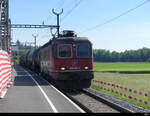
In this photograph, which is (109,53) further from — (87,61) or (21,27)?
(87,61)

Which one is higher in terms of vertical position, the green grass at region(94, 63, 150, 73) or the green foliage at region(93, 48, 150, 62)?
the green foliage at region(93, 48, 150, 62)

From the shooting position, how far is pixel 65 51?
17.6 meters

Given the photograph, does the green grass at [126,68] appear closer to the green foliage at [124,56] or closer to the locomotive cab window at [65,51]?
the locomotive cab window at [65,51]

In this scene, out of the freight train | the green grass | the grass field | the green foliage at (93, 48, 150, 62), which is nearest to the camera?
the freight train

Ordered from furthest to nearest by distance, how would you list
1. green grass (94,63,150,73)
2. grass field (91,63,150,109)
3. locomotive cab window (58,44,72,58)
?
green grass (94,63,150,73)
grass field (91,63,150,109)
locomotive cab window (58,44,72,58)

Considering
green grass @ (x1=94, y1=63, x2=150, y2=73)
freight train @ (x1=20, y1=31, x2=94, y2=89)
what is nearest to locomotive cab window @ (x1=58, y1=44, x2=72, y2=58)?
freight train @ (x1=20, y1=31, x2=94, y2=89)

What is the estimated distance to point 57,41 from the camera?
17.5 m

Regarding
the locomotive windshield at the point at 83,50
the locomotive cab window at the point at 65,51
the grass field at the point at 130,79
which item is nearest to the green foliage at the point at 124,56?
the grass field at the point at 130,79

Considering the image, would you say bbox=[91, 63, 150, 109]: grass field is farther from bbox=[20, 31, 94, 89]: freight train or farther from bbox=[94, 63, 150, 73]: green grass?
bbox=[94, 63, 150, 73]: green grass

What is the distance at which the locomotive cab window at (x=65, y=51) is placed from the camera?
57.4ft

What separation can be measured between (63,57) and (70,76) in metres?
1.27

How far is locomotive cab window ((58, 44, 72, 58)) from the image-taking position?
17.5m

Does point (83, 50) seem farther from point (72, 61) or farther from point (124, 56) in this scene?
point (124, 56)

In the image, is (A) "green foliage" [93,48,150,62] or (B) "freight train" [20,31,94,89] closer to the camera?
(B) "freight train" [20,31,94,89]
